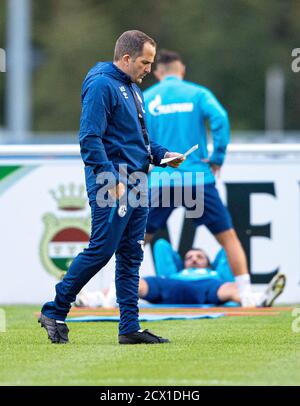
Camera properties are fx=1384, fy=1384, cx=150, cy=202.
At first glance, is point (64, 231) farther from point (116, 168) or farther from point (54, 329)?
point (116, 168)

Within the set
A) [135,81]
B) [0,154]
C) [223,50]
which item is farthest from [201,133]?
[223,50]

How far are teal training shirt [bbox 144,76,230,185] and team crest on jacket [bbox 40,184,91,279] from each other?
1261 mm

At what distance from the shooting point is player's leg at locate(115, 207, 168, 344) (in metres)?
9.84

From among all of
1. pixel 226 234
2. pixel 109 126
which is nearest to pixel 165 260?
pixel 226 234

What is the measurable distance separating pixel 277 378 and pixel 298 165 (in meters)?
6.07

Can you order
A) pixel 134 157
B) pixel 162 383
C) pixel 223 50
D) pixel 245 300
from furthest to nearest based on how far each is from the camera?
pixel 223 50, pixel 245 300, pixel 134 157, pixel 162 383

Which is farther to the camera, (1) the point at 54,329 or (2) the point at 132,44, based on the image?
(1) the point at 54,329

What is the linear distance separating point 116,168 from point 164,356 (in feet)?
4.60

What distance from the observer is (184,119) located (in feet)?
43.2

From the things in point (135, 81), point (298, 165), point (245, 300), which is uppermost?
point (135, 81)

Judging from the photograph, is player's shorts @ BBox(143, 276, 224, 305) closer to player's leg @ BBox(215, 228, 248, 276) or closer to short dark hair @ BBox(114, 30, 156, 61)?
player's leg @ BBox(215, 228, 248, 276)

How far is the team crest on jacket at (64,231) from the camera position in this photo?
14.1 m

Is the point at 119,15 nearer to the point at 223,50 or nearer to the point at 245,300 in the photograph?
the point at 223,50

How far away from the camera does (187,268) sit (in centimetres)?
1361
